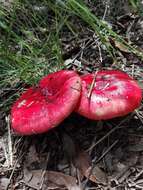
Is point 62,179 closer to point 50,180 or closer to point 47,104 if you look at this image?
point 50,180

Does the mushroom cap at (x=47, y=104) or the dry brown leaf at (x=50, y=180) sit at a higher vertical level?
the mushroom cap at (x=47, y=104)

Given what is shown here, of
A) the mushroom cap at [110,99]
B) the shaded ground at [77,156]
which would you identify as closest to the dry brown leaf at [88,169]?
the shaded ground at [77,156]

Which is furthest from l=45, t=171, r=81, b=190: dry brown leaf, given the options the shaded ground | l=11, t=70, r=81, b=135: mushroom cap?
l=11, t=70, r=81, b=135: mushroom cap

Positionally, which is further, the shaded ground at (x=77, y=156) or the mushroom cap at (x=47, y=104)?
the shaded ground at (x=77, y=156)

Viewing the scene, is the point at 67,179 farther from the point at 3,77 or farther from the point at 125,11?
the point at 125,11

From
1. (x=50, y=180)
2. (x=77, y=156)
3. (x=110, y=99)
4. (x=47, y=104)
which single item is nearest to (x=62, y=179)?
(x=50, y=180)

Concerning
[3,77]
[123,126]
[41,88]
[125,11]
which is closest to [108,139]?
[123,126]

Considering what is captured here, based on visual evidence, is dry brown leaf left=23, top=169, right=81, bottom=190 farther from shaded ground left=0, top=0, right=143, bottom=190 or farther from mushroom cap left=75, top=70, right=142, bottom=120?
mushroom cap left=75, top=70, right=142, bottom=120

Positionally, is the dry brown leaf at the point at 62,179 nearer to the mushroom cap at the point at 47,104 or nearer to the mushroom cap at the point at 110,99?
the mushroom cap at the point at 47,104
